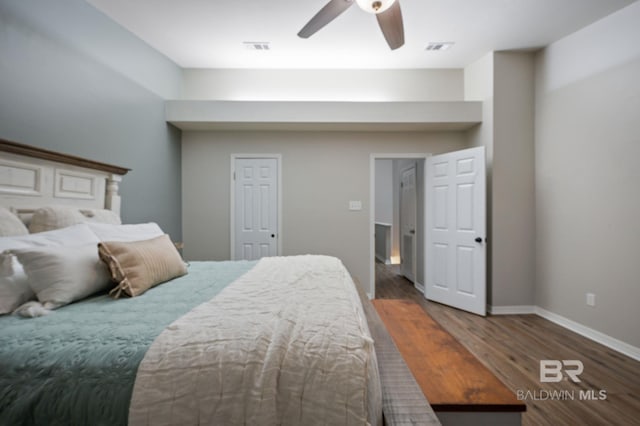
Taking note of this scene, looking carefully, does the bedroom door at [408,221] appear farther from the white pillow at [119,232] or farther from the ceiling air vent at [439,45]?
the white pillow at [119,232]

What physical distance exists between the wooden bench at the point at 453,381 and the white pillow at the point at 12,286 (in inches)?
69.7

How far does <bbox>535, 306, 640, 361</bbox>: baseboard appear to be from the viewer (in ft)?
7.32

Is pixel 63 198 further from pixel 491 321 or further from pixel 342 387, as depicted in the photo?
pixel 491 321

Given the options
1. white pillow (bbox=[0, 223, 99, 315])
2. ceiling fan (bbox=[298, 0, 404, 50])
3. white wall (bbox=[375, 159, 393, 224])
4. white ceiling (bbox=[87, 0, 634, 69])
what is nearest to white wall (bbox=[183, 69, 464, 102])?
white ceiling (bbox=[87, 0, 634, 69])

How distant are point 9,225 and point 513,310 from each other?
14.7ft

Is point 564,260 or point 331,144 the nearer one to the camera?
→ point 564,260

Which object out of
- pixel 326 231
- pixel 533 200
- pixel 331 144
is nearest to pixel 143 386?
pixel 326 231

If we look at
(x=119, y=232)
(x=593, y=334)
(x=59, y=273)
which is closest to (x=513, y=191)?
(x=593, y=334)

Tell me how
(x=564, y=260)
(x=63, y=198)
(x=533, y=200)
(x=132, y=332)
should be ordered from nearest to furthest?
1. (x=132, y=332)
2. (x=63, y=198)
3. (x=564, y=260)
4. (x=533, y=200)

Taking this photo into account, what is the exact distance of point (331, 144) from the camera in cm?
381

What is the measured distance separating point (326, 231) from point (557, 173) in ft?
9.07

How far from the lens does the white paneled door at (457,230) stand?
316 centimetres

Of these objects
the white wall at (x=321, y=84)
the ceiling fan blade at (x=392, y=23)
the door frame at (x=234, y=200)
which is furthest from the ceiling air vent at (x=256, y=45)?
the ceiling fan blade at (x=392, y=23)

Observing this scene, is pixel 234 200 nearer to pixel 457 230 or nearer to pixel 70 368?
pixel 457 230
